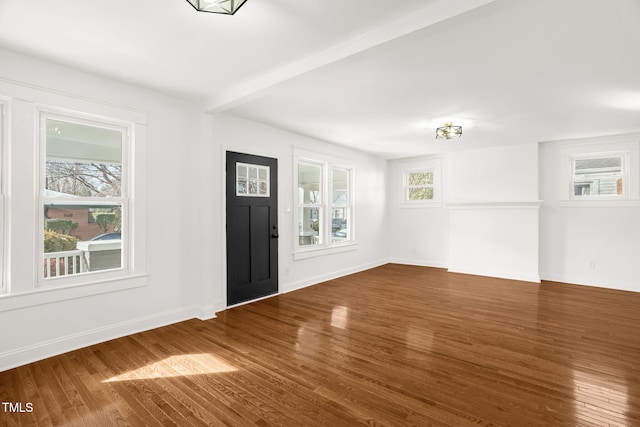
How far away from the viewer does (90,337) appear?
3.16m

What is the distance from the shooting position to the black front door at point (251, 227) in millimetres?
4471

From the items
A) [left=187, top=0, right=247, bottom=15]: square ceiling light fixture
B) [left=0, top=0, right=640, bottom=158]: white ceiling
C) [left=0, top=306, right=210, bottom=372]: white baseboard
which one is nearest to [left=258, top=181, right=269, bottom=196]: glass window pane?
[left=0, top=0, right=640, bottom=158]: white ceiling

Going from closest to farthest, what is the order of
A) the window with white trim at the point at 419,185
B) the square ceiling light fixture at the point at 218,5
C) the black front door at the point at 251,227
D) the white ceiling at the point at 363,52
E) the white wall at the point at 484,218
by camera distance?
1. the square ceiling light fixture at the point at 218,5
2. the white ceiling at the point at 363,52
3. the black front door at the point at 251,227
4. the white wall at the point at 484,218
5. the window with white trim at the point at 419,185

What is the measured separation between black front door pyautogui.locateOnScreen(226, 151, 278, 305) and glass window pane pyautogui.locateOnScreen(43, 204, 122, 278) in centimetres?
137

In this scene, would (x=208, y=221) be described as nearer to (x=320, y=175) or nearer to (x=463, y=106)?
(x=320, y=175)

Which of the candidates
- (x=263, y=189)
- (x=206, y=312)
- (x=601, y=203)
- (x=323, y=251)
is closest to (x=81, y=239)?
(x=206, y=312)

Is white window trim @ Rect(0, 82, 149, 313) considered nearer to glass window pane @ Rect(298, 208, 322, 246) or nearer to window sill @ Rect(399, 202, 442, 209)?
glass window pane @ Rect(298, 208, 322, 246)

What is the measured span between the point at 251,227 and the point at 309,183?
1637 mm

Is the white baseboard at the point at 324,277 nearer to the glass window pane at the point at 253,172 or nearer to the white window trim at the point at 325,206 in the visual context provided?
the white window trim at the point at 325,206

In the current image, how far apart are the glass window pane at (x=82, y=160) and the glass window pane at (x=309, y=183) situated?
290 centimetres

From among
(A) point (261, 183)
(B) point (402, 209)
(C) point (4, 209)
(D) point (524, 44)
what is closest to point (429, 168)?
(B) point (402, 209)

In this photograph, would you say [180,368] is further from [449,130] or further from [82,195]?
[449,130]

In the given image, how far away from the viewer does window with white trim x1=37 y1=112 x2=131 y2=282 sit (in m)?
3.01

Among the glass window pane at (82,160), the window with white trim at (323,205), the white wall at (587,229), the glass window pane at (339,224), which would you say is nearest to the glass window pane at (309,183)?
the window with white trim at (323,205)
